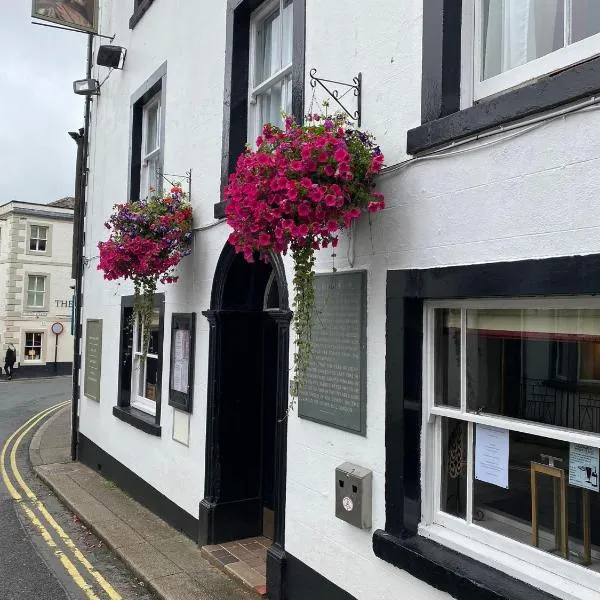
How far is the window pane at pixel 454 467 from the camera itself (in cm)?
355

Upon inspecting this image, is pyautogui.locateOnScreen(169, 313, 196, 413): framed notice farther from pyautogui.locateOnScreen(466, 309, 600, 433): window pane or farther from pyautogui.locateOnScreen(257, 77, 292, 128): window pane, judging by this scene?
pyautogui.locateOnScreen(466, 309, 600, 433): window pane

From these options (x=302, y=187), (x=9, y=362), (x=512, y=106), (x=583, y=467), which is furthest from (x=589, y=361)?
(x=9, y=362)

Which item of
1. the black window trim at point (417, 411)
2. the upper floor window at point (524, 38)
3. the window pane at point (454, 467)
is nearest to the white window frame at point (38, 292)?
the black window trim at point (417, 411)

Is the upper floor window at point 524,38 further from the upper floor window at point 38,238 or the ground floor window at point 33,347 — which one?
the ground floor window at point 33,347

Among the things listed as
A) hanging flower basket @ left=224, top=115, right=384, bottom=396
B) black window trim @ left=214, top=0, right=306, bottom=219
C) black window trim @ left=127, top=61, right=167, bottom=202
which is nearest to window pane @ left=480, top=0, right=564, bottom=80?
hanging flower basket @ left=224, top=115, right=384, bottom=396

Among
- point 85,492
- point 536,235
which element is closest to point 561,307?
point 536,235

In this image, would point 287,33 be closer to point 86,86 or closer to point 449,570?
point 449,570

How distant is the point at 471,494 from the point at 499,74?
2.50m

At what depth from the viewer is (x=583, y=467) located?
9.59ft

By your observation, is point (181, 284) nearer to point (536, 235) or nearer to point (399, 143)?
point (399, 143)

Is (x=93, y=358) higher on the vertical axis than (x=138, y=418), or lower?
higher

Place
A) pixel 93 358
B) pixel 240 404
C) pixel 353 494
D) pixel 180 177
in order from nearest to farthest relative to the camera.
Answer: pixel 353 494 < pixel 240 404 < pixel 180 177 < pixel 93 358

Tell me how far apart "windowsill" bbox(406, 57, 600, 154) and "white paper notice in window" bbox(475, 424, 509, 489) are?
171cm

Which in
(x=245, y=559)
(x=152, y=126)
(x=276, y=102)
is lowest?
(x=245, y=559)
